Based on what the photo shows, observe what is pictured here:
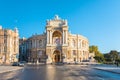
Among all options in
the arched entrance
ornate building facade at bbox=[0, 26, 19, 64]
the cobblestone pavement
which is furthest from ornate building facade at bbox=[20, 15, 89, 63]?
the cobblestone pavement

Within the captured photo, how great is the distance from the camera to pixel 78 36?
145125 millimetres

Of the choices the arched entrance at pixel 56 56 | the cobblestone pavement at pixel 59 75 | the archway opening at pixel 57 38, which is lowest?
the cobblestone pavement at pixel 59 75

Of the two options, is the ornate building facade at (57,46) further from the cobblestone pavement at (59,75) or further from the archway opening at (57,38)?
the cobblestone pavement at (59,75)

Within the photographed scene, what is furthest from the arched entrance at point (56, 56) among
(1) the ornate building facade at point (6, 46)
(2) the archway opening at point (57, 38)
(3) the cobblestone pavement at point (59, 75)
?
(3) the cobblestone pavement at point (59, 75)

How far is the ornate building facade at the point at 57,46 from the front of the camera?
420 feet

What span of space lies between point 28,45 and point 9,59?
1556 inches

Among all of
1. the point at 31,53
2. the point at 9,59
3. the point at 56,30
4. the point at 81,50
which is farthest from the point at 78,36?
the point at 9,59

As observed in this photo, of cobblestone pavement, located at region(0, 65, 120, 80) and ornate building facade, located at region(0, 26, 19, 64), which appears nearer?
cobblestone pavement, located at region(0, 65, 120, 80)

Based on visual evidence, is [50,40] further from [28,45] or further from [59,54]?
[28,45]

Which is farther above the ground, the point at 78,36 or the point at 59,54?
the point at 78,36

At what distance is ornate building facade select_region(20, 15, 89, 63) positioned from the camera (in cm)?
12812

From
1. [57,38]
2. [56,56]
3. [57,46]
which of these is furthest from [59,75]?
[56,56]

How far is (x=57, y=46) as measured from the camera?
425 feet

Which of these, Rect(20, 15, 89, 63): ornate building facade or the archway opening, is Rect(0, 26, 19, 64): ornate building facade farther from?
the archway opening
